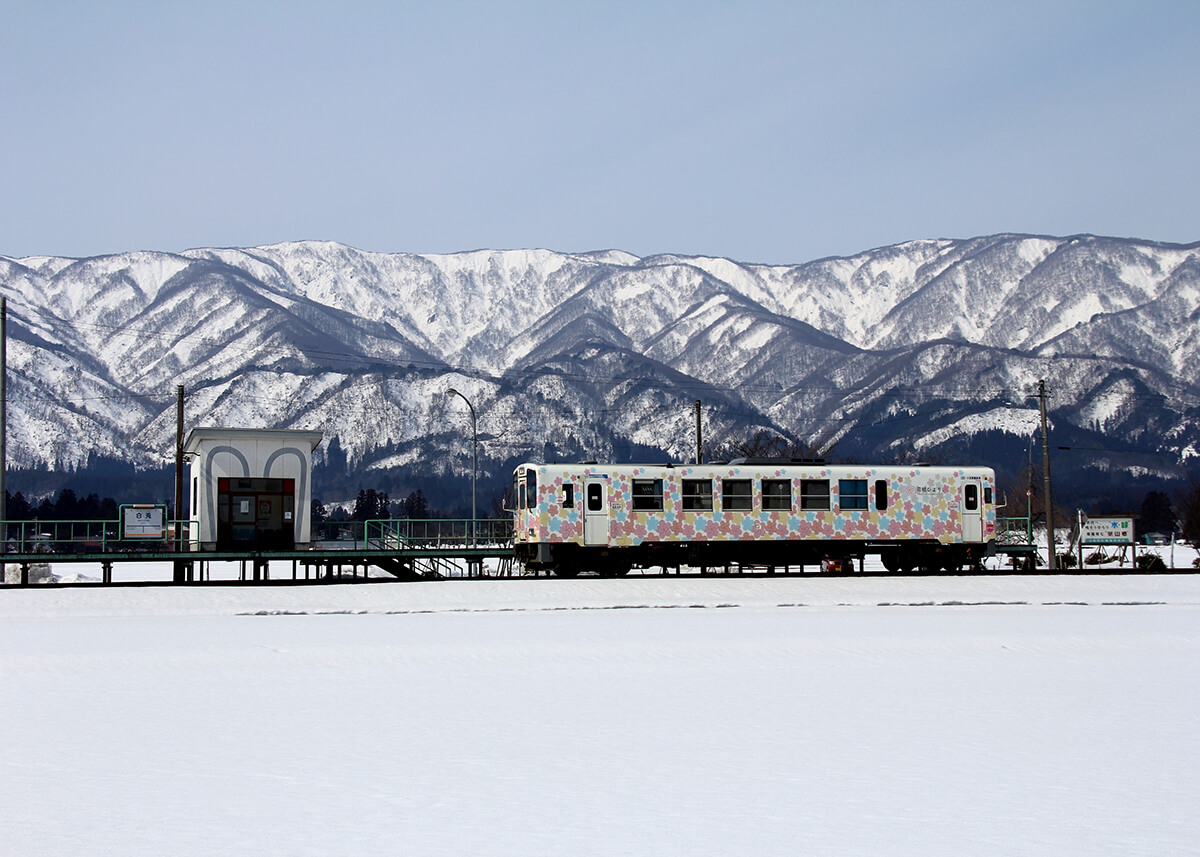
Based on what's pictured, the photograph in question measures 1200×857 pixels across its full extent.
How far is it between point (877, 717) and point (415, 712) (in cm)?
523

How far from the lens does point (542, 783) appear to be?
10.4m

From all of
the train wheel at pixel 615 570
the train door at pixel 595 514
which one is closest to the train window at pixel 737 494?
the train wheel at pixel 615 570

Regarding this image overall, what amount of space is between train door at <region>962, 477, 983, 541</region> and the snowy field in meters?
15.2

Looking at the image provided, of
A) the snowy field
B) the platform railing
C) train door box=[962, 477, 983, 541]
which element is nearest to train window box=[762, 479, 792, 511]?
train door box=[962, 477, 983, 541]

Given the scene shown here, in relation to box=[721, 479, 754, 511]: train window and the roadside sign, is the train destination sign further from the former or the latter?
the roadside sign

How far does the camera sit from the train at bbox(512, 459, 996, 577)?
37156 mm

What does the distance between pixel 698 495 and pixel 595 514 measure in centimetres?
334

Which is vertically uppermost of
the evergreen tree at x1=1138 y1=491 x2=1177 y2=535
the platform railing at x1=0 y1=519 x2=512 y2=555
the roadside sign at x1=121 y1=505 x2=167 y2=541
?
A: the roadside sign at x1=121 y1=505 x2=167 y2=541

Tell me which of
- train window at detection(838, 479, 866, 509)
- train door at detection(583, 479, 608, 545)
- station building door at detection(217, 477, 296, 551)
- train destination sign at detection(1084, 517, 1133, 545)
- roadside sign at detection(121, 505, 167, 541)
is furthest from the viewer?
train destination sign at detection(1084, 517, 1133, 545)

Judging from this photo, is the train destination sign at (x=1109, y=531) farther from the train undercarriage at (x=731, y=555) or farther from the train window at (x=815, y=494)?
the train window at (x=815, y=494)

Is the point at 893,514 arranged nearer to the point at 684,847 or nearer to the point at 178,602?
the point at 178,602

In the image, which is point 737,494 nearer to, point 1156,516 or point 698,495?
point 698,495

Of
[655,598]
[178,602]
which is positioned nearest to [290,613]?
[178,602]

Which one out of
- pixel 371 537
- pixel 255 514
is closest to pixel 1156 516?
pixel 371 537
